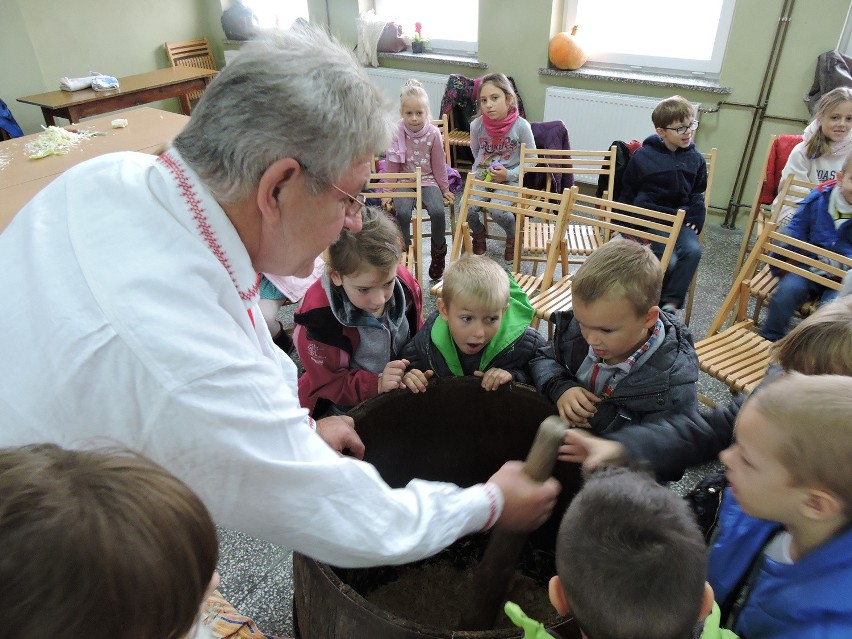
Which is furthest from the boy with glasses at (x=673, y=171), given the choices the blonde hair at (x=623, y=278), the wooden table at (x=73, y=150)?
the wooden table at (x=73, y=150)

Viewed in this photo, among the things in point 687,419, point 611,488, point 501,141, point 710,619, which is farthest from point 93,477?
point 501,141

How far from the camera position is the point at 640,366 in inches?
58.1

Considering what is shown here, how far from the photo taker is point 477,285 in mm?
1657

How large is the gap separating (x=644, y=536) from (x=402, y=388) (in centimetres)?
86

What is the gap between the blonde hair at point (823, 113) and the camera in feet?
9.99

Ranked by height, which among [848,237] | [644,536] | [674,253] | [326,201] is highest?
[326,201]

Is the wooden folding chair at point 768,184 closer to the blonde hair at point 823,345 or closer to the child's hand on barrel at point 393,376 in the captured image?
the blonde hair at point 823,345

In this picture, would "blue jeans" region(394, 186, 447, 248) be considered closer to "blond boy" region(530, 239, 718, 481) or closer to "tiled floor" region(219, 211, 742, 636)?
"tiled floor" region(219, 211, 742, 636)

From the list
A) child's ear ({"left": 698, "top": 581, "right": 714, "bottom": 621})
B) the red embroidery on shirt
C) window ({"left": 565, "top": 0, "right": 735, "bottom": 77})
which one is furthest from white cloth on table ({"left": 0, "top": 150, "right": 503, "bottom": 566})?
window ({"left": 565, "top": 0, "right": 735, "bottom": 77})

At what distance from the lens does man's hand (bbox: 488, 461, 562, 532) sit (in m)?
1.11

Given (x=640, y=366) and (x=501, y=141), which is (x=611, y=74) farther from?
(x=640, y=366)

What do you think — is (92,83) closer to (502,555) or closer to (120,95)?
(120,95)

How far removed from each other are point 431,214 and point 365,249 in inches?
84.9

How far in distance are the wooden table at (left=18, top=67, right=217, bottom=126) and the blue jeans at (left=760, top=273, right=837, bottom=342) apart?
4669 millimetres
